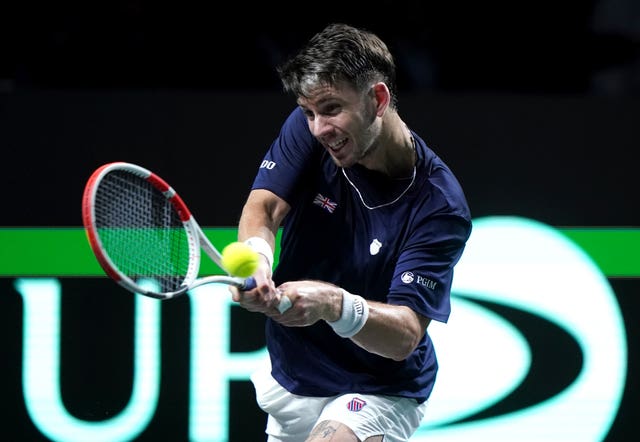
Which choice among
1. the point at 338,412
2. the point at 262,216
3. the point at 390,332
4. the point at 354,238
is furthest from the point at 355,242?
the point at 338,412

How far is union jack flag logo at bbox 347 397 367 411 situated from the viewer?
11.4ft

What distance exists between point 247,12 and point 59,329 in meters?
1.80

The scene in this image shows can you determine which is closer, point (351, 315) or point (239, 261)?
point (239, 261)

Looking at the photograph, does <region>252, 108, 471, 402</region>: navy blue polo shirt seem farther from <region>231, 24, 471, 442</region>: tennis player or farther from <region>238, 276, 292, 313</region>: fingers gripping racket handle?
<region>238, 276, 292, 313</region>: fingers gripping racket handle

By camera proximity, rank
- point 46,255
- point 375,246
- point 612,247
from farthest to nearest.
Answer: point 612,247 → point 46,255 → point 375,246

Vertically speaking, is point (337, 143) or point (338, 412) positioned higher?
point (337, 143)

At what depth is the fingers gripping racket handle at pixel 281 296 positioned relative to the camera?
2.94 m

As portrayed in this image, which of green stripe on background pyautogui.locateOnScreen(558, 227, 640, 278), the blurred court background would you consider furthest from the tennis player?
green stripe on background pyautogui.locateOnScreen(558, 227, 640, 278)

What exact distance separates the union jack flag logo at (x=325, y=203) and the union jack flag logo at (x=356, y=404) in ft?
1.89

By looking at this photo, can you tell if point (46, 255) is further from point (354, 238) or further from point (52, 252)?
point (354, 238)

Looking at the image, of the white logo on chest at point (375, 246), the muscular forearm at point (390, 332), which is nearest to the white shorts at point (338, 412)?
the muscular forearm at point (390, 332)

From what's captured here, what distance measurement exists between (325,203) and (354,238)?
0.14 metres

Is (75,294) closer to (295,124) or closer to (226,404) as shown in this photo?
(226,404)

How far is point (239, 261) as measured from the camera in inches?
114
